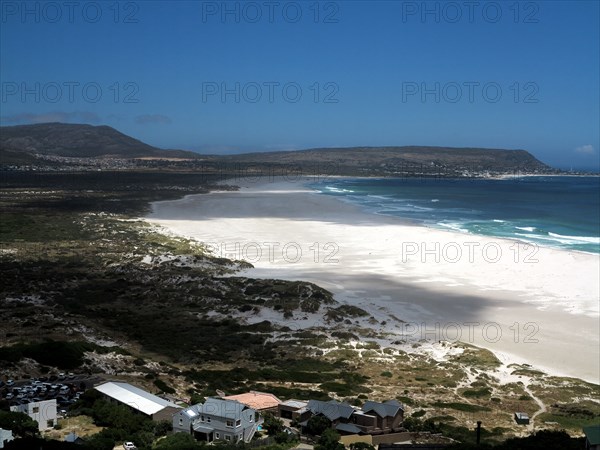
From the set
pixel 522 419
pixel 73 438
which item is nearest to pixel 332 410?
pixel 522 419

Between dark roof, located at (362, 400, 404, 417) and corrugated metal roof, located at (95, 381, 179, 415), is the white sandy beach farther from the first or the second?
corrugated metal roof, located at (95, 381, 179, 415)

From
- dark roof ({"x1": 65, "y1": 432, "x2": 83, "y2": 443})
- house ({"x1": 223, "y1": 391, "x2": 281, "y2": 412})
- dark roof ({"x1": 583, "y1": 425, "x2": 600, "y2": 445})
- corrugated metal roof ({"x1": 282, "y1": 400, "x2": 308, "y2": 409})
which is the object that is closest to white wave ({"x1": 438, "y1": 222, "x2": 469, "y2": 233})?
house ({"x1": 223, "y1": 391, "x2": 281, "y2": 412})

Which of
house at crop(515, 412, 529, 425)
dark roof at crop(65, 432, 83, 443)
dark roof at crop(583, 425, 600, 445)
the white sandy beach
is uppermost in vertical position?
dark roof at crop(583, 425, 600, 445)

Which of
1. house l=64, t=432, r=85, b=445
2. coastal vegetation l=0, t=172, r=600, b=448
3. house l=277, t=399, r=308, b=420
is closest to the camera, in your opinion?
house l=64, t=432, r=85, b=445

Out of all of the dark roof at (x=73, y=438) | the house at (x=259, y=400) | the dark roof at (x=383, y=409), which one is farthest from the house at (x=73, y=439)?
the dark roof at (x=383, y=409)

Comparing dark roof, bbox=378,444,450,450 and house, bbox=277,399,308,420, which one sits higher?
dark roof, bbox=378,444,450,450

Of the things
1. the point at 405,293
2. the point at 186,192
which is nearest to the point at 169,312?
the point at 405,293

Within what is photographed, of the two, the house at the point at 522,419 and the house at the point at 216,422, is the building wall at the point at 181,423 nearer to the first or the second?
the house at the point at 216,422
